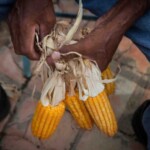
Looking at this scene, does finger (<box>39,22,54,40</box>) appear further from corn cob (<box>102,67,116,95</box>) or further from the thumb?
corn cob (<box>102,67,116,95</box>)

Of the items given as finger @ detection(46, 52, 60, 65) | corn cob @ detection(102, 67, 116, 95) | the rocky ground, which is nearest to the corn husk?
finger @ detection(46, 52, 60, 65)

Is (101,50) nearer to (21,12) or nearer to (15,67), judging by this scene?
(21,12)

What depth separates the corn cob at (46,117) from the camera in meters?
1.08

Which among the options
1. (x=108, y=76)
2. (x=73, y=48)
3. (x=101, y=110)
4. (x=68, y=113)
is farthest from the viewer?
(x=68, y=113)

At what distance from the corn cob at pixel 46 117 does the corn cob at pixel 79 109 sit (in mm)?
28

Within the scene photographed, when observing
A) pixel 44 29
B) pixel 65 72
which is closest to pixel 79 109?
pixel 65 72

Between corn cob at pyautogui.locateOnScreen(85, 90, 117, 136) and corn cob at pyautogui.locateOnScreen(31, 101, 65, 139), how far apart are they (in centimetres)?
9

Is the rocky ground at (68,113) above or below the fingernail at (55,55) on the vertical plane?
below

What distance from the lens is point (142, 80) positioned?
1815 millimetres

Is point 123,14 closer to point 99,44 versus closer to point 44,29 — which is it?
point 99,44

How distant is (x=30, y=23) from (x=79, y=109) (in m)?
0.32

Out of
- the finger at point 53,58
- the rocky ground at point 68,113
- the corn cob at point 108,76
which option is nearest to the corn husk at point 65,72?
the finger at point 53,58

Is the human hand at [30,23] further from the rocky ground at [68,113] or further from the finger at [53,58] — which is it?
the rocky ground at [68,113]

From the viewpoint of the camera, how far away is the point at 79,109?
3.68 ft
